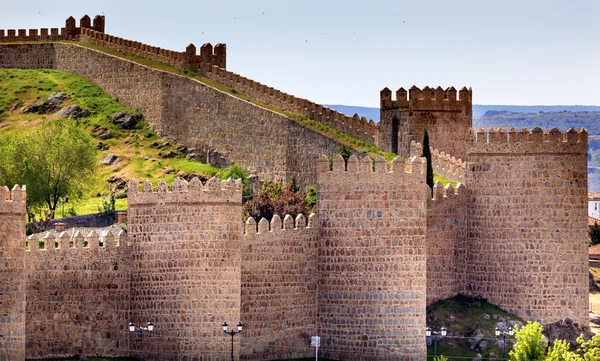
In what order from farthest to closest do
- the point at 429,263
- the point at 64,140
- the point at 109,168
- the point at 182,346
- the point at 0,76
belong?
the point at 0,76
the point at 109,168
the point at 64,140
the point at 429,263
the point at 182,346

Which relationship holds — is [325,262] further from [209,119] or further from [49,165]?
[209,119]

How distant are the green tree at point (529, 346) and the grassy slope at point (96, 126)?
76.5 feet

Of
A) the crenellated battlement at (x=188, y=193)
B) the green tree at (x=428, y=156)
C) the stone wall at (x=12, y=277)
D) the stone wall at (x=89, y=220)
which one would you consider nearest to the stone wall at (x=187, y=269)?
the crenellated battlement at (x=188, y=193)

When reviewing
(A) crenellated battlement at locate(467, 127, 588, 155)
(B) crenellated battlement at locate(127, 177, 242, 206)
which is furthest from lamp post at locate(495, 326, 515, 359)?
(B) crenellated battlement at locate(127, 177, 242, 206)

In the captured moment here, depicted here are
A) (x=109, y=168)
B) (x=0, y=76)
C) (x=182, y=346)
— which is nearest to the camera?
(x=182, y=346)

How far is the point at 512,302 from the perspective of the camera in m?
67.6

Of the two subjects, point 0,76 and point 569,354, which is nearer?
point 569,354

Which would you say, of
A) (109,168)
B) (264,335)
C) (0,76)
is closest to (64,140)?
(109,168)

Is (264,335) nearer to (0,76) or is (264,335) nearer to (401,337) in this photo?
(401,337)

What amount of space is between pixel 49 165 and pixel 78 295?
21.4m

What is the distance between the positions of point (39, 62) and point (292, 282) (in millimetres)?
40801

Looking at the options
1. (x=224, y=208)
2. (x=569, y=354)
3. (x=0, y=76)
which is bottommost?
(x=569, y=354)

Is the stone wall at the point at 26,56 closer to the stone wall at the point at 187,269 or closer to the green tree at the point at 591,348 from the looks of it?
the stone wall at the point at 187,269

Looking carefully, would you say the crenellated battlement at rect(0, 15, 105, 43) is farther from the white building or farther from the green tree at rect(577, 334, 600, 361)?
the white building
